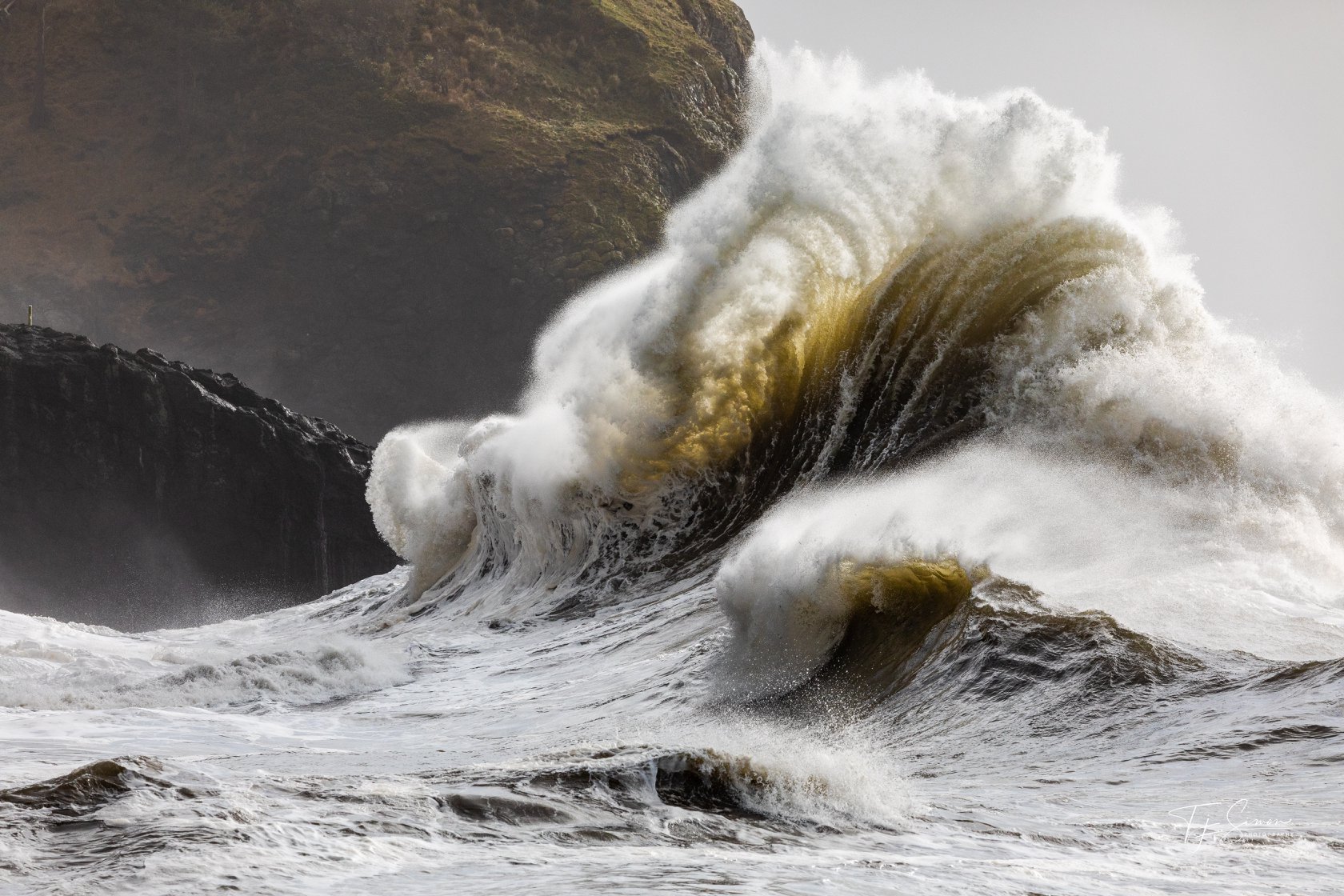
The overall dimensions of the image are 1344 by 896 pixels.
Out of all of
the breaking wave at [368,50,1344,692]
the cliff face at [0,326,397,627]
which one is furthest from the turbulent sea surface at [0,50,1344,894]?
the cliff face at [0,326,397,627]

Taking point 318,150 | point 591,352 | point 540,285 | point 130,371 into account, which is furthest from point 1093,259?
point 318,150

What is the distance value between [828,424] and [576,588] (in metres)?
3.07

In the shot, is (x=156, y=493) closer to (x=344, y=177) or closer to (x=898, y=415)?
(x=898, y=415)

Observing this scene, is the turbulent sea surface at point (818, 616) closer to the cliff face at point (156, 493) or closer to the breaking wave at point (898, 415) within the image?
the breaking wave at point (898, 415)

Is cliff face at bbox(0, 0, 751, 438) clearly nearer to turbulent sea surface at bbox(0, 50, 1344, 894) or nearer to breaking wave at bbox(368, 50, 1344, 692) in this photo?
turbulent sea surface at bbox(0, 50, 1344, 894)

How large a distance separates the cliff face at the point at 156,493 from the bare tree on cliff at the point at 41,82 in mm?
28254

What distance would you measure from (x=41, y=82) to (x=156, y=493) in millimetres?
30813

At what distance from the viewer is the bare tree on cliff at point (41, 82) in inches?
2025

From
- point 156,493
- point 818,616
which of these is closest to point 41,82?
point 156,493

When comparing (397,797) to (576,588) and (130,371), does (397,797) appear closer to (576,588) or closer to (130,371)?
(576,588)

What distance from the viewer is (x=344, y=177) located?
50.1 m

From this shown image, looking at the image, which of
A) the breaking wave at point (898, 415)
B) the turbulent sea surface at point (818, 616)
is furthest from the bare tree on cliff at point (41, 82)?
the breaking wave at point (898, 415)

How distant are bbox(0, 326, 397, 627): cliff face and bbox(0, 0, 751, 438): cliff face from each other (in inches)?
667

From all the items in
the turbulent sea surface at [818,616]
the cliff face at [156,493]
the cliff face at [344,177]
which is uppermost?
the cliff face at [344,177]
